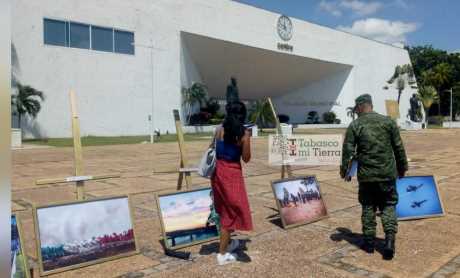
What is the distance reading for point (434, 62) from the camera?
70.9 metres

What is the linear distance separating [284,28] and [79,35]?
2251 cm

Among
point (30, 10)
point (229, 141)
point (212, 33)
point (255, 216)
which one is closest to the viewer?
point (229, 141)

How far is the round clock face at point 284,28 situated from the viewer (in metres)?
43.2

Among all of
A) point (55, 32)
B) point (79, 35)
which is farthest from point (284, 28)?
point (55, 32)

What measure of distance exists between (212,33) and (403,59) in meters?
35.3

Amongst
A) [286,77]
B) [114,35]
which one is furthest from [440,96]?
[114,35]

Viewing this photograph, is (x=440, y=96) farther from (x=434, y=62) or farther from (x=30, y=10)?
(x=30, y=10)

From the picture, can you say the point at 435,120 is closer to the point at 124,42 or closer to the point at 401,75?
the point at 401,75

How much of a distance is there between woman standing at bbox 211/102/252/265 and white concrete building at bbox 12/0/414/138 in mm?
21577

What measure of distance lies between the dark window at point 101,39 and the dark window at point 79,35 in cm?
43

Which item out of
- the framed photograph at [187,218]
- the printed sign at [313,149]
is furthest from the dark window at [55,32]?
the framed photograph at [187,218]

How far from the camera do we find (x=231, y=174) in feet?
13.1

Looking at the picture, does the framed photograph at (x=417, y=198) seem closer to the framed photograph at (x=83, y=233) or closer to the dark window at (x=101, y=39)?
the framed photograph at (x=83, y=233)

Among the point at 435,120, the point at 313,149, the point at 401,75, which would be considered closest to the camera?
the point at 313,149
